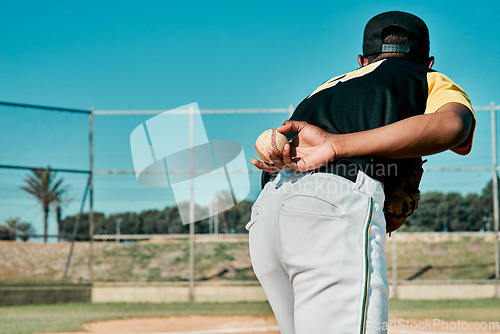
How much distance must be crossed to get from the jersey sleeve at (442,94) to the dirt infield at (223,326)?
15.8ft

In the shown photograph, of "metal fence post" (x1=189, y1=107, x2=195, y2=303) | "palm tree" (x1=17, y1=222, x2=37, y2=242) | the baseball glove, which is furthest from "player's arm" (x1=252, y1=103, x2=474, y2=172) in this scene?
"palm tree" (x1=17, y1=222, x2=37, y2=242)

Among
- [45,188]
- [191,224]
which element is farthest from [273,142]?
[45,188]

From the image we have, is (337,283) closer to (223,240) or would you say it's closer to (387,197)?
(387,197)

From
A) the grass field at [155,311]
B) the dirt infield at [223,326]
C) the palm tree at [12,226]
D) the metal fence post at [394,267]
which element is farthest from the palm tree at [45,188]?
the metal fence post at [394,267]

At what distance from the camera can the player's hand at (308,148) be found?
1336mm

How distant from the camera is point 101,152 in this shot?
9.62m

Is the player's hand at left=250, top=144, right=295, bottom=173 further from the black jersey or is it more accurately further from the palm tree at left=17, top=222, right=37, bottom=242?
the palm tree at left=17, top=222, right=37, bottom=242

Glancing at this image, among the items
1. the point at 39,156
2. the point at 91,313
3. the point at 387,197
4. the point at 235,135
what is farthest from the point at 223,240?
the point at 387,197

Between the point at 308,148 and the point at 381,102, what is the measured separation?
8.9 inches

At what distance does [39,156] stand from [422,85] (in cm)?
887

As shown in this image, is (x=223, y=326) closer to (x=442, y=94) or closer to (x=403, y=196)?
(x=403, y=196)

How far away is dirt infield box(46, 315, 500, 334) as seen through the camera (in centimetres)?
→ 610

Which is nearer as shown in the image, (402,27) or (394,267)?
(402,27)

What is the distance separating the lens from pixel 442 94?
1.39 meters
